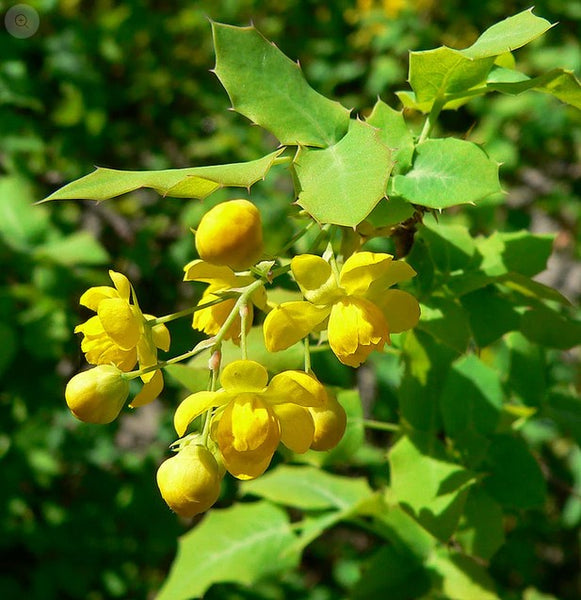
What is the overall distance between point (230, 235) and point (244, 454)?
0.81 ft

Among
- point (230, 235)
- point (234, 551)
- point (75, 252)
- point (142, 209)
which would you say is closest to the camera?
point (230, 235)

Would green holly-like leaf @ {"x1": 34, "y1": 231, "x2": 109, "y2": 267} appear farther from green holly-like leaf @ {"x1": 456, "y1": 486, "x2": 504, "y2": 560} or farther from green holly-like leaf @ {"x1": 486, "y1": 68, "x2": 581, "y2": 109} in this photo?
green holly-like leaf @ {"x1": 486, "y1": 68, "x2": 581, "y2": 109}

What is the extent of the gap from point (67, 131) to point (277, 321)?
6.87 feet

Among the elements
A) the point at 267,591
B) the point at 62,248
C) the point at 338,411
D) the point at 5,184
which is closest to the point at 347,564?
the point at 267,591

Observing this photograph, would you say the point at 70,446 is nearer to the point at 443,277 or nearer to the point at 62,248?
the point at 62,248

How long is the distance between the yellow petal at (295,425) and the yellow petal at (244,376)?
4 cm

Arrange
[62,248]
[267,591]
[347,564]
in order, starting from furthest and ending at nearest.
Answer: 1. [347,564]
2. [267,591]
3. [62,248]

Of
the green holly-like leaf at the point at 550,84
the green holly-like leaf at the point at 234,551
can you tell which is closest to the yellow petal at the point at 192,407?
the green holly-like leaf at the point at 550,84

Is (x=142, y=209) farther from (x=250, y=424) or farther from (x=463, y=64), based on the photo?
(x=250, y=424)

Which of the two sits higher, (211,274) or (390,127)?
(390,127)

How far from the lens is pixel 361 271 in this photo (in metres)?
0.94

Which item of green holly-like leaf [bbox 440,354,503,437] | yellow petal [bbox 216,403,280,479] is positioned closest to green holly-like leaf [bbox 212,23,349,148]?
yellow petal [bbox 216,403,280,479]

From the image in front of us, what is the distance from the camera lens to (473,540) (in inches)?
53.0

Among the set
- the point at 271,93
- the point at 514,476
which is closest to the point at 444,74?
the point at 271,93
